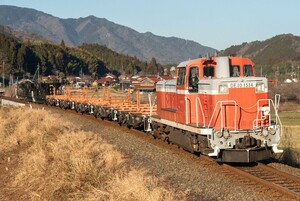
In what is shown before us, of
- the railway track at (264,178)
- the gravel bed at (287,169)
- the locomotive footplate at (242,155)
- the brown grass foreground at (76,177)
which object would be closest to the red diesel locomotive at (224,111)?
the locomotive footplate at (242,155)

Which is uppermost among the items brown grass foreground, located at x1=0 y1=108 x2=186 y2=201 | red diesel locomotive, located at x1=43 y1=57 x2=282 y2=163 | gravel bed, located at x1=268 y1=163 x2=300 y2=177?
red diesel locomotive, located at x1=43 y1=57 x2=282 y2=163

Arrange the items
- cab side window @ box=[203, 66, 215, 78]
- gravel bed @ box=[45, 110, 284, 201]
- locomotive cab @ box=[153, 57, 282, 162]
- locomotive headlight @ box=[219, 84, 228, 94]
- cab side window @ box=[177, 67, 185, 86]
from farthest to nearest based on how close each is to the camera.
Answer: cab side window @ box=[177, 67, 185, 86] → cab side window @ box=[203, 66, 215, 78] → locomotive headlight @ box=[219, 84, 228, 94] → locomotive cab @ box=[153, 57, 282, 162] → gravel bed @ box=[45, 110, 284, 201]

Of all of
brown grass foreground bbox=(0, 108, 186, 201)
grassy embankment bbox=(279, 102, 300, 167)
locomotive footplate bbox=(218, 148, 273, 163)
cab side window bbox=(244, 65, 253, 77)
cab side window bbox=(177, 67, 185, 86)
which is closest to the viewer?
brown grass foreground bbox=(0, 108, 186, 201)

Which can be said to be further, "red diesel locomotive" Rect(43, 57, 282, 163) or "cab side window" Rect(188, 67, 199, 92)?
"cab side window" Rect(188, 67, 199, 92)

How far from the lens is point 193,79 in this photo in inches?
538

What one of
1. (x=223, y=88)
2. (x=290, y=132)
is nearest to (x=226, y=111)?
(x=223, y=88)

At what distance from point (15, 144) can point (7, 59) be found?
164m

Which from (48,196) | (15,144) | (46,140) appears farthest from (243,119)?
(15,144)

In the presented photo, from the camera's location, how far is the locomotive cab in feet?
39.8

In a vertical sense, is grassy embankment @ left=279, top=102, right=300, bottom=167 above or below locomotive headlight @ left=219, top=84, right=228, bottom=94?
below

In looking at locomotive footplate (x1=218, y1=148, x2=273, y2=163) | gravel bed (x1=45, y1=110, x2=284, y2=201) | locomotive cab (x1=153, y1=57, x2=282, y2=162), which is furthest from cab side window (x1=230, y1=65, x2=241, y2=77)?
gravel bed (x1=45, y1=110, x2=284, y2=201)

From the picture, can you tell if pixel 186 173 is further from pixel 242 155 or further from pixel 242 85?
pixel 242 85

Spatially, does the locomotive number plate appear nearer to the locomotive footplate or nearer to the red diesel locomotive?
the red diesel locomotive

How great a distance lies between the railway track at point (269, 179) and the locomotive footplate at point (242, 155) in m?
0.27
